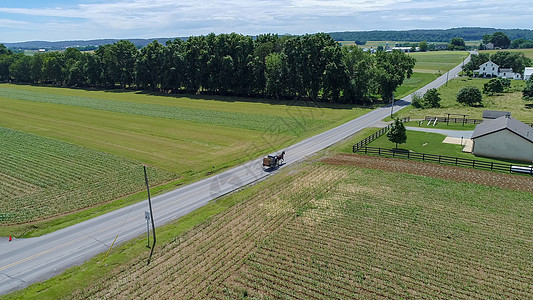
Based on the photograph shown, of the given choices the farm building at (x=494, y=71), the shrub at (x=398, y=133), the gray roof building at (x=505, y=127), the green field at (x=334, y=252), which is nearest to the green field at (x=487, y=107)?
the gray roof building at (x=505, y=127)

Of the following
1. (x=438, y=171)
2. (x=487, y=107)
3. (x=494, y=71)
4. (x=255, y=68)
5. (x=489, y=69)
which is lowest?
(x=438, y=171)

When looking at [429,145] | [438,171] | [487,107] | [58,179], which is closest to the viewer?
[58,179]

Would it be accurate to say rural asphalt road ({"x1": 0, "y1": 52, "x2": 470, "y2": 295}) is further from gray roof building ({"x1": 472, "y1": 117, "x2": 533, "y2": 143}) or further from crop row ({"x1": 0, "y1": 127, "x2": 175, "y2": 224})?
gray roof building ({"x1": 472, "y1": 117, "x2": 533, "y2": 143})

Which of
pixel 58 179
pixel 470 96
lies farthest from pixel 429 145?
pixel 58 179

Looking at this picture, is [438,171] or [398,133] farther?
[398,133]

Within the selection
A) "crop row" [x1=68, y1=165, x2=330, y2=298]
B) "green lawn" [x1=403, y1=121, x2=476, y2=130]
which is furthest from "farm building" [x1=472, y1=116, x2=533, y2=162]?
"crop row" [x1=68, y1=165, x2=330, y2=298]

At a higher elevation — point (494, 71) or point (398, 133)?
point (494, 71)

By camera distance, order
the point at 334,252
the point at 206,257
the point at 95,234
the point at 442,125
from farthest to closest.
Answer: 1. the point at 442,125
2. the point at 95,234
3. the point at 334,252
4. the point at 206,257

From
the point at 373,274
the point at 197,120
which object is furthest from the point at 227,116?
the point at 373,274

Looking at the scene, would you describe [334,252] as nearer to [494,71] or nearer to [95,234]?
[95,234]
